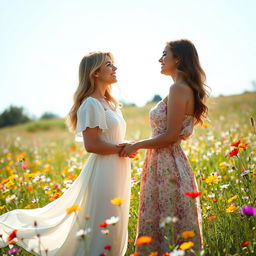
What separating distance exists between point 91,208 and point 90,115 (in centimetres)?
83

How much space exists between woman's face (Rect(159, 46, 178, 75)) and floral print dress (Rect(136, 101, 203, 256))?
0.28m

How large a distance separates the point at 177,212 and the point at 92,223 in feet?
2.66

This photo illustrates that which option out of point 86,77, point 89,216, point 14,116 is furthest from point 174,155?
point 14,116

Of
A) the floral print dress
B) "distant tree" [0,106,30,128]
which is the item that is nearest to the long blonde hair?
the floral print dress

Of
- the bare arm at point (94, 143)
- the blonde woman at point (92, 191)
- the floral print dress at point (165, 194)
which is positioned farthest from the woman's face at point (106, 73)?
the floral print dress at point (165, 194)

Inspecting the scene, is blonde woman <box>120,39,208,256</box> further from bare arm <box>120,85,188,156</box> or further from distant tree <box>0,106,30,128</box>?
distant tree <box>0,106,30,128</box>

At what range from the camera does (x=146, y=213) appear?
10.0 feet

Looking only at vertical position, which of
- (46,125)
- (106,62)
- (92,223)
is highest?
(46,125)

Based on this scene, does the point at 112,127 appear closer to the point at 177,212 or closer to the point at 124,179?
the point at 124,179

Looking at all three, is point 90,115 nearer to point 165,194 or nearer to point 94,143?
point 94,143

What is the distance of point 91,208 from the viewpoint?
3271 mm

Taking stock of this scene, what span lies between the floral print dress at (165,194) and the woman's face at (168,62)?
280mm

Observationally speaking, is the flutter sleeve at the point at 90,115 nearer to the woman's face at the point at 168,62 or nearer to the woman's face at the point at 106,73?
the woman's face at the point at 106,73

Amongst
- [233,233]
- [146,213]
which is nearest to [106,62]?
[146,213]
